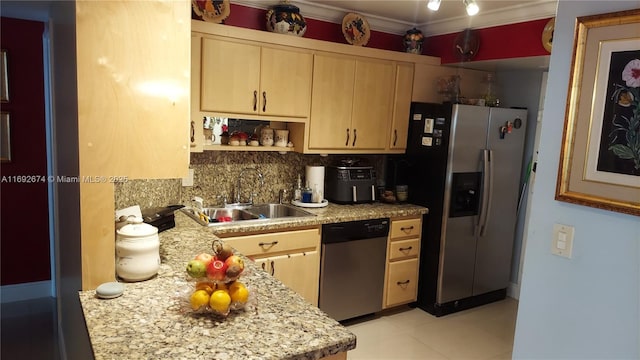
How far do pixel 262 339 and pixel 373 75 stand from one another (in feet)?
9.05

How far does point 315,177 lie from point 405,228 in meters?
0.88

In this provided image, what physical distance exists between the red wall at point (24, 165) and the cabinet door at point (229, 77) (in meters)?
1.91

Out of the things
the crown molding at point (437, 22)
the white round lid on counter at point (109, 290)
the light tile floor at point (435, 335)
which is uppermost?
the crown molding at point (437, 22)

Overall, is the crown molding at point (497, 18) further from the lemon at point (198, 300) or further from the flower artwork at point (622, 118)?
the lemon at point (198, 300)

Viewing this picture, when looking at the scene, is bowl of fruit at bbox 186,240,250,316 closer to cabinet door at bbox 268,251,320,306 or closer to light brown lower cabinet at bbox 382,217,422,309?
cabinet door at bbox 268,251,320,306

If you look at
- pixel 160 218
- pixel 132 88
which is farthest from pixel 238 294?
pixel 160 218

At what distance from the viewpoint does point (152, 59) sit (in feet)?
5.17

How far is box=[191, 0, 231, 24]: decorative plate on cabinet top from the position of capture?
2959mm

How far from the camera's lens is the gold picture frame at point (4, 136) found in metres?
3.71

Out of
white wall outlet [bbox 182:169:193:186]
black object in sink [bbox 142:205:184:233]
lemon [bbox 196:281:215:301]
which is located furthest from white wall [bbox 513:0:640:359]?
white wall outlet [bbox 182:169:193:186]

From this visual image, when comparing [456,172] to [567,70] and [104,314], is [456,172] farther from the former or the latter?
[104,314]

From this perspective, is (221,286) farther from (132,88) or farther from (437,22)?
(437,22)

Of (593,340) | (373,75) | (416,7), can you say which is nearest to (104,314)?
(593,340)

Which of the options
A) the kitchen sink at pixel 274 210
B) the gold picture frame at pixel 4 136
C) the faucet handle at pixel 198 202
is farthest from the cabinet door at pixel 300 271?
the gold picture frame at pixel 4 136
